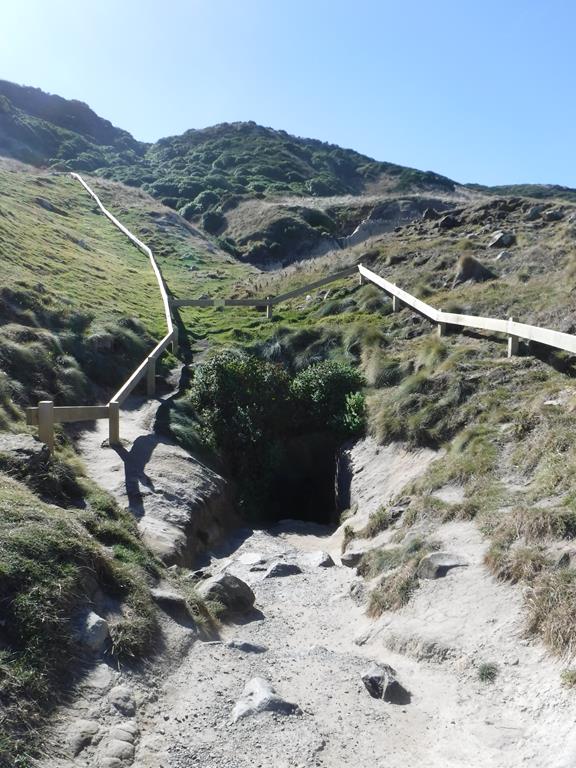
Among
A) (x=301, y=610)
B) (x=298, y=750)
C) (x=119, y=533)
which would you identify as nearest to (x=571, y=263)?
(x=301, y=610)

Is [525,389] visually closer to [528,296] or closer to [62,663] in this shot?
[528,296]

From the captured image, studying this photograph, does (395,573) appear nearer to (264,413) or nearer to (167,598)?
(167,598)

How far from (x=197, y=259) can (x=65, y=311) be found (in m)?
25.5

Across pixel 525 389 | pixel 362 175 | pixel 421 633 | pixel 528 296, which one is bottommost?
pixel 421 633

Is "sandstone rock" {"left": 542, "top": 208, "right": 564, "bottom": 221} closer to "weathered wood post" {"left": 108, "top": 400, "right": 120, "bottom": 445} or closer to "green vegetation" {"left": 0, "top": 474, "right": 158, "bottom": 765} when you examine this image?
"weathered wood post" {"left": 108, "top": 400, "right": 120, "bottom": 445}

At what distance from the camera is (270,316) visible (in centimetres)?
2611

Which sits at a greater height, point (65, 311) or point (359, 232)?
point (359, 232)

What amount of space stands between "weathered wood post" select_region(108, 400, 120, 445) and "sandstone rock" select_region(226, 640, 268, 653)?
650cm

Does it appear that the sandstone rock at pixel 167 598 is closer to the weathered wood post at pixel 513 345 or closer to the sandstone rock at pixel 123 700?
the sandstone rock at pixel 123 700

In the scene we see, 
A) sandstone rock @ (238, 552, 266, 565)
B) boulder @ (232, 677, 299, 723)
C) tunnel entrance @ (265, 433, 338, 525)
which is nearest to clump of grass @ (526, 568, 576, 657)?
boulder @ (232, 677, 299, 723)

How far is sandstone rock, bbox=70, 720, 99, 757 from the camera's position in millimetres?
5498

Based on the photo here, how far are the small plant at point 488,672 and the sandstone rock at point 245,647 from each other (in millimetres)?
2470

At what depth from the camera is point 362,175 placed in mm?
111812

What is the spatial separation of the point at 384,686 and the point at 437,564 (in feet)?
8.20
